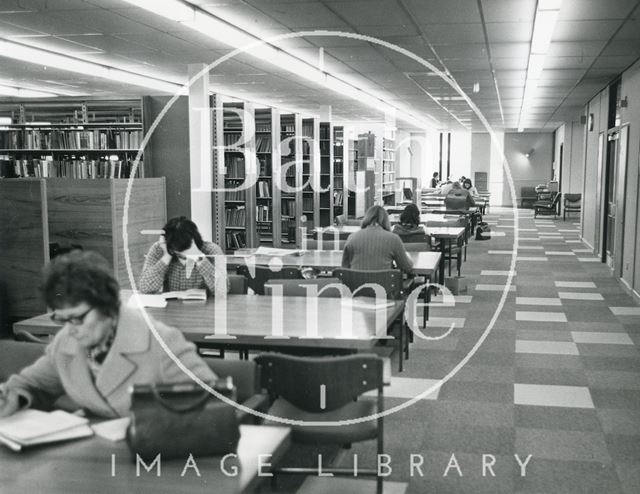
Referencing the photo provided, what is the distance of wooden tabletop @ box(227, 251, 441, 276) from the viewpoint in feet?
19.5

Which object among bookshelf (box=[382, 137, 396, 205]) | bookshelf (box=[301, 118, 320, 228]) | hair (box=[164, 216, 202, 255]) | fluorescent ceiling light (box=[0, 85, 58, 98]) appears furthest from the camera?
bookshelf (box=[382, 137, 396, 205])

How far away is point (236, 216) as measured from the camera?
971 cm

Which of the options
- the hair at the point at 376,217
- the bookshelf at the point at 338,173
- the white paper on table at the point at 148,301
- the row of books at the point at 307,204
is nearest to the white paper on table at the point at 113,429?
the white paper on table at the point at 148,301

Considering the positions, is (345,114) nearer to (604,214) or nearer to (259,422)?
(604,214)

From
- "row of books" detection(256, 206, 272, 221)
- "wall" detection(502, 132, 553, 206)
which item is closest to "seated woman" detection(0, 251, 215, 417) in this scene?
"row of books" detection(256, 206, 272, 221)

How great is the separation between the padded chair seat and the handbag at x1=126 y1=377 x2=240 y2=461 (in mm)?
977

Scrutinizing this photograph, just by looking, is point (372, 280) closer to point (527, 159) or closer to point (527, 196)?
point (527, 196)

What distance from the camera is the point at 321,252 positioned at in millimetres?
6863

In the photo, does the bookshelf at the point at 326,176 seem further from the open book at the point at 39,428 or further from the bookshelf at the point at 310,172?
the open book at the point at 39,428

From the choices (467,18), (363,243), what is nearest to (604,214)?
(467,18)

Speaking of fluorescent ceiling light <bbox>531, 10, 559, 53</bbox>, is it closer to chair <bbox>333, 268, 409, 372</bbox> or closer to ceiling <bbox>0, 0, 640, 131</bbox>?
ceiling <bbox>0, 0, 640, 131</bbox>

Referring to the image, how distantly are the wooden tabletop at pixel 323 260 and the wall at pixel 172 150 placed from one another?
71.9 inches

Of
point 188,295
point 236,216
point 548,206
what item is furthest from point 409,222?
point 548,206

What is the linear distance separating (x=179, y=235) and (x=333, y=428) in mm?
1936
